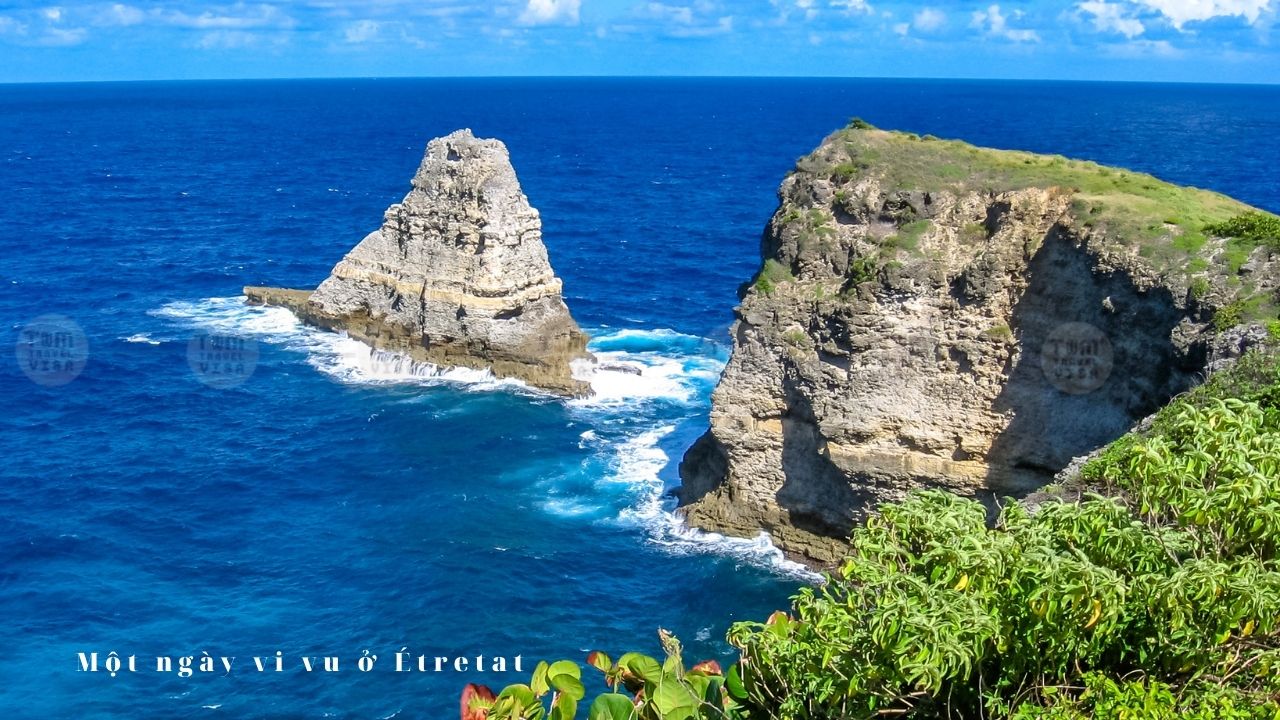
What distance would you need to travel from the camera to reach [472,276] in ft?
221

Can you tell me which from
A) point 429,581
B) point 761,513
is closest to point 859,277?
point 761,513

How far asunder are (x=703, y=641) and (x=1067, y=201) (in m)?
21.0

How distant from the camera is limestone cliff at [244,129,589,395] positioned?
2657 inches

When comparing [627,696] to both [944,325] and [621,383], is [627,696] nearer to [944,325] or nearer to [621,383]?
[944,325]

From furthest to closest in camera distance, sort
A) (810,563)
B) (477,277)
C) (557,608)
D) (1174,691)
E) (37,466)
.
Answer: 1. (477,277)
2. (37,466)
3. (810,563)
4. (557,608)
5. (1174,691)

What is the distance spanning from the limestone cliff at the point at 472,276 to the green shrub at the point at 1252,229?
37.0 metres

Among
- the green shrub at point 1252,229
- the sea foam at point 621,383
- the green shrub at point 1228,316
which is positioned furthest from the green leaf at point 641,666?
the green shrub at point 1252,229

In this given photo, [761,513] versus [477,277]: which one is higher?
[477,277]

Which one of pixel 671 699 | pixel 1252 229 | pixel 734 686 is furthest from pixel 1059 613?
pixel 1252 229

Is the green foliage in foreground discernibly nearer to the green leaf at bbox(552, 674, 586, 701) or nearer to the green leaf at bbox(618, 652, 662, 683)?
the green leaf at bbox(618, 652, 662, 683)

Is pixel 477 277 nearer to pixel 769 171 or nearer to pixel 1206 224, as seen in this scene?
pixel 1206 224

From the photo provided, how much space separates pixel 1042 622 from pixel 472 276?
182ft

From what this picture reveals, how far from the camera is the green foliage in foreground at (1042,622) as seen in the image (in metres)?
14.4

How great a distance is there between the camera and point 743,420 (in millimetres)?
47031
